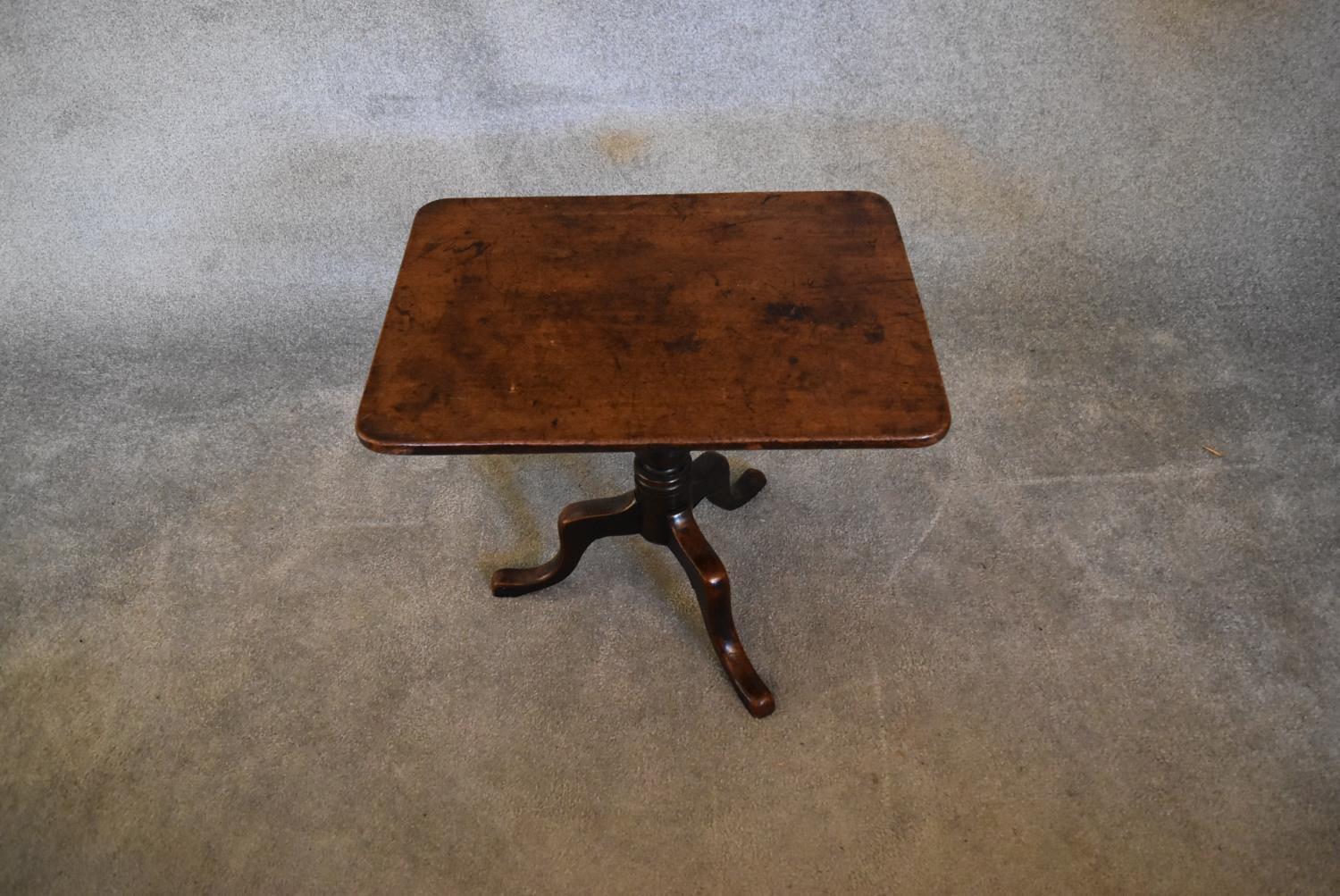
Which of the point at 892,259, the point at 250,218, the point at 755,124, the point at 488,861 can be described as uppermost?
the point at 892,259

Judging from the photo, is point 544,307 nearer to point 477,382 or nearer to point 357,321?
point 477,382

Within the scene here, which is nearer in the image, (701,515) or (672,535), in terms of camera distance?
(672,535)

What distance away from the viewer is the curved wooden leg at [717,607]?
4.29ft

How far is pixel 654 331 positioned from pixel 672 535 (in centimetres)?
43

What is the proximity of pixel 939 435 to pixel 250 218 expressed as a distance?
1.74m

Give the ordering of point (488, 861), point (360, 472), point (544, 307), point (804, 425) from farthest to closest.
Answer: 1. point (360, 472)
2. point (488, 861)
3. point (544, 307)
4. point (804, 425)

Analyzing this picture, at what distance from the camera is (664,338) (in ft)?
3.45

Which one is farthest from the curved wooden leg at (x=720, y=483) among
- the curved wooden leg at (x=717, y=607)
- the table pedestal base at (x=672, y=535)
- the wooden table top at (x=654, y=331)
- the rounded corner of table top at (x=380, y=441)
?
the rounded corner of table top at (x=380, y=441)

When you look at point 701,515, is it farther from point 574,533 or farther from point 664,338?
point 664,338

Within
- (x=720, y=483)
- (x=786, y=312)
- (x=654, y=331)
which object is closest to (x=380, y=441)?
(x=654, y=331)

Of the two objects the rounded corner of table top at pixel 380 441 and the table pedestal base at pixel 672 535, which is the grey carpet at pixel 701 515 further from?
the rounded corner of table top at pixel 380 441

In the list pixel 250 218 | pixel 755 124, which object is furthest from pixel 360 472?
pixel 755 124

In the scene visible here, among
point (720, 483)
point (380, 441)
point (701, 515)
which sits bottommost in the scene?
point (701, 515)

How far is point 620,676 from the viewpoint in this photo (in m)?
1.40
